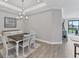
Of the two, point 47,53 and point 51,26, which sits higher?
point 51,26

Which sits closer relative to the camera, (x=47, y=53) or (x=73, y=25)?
(x=47, y=53)

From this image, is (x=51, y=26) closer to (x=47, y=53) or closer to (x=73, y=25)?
(x=47, y=53)

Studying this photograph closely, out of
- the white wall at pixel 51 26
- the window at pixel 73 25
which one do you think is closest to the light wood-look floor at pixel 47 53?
the white wall at pixel 51 26

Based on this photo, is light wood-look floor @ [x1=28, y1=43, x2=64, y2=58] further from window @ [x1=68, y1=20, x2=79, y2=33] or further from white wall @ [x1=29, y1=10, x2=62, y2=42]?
window @ [x1=68, y1=20, x2=79, y2=33]

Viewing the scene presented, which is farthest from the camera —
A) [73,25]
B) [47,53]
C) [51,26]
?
[73,25]

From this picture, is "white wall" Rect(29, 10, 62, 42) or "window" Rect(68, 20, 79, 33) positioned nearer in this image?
"white wall" Rect(29, 10, 62, 42)

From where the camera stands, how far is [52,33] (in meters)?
7.36

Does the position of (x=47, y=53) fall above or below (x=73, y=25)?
below

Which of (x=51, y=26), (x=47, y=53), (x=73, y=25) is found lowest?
(x=47, y=53)

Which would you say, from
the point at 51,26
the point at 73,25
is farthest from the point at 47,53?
the point at 73,25

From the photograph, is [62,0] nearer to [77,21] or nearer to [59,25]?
[59,25]

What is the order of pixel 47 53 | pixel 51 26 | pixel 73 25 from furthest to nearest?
pixel 73 25 → pixel 51 26 → pixel 47 53

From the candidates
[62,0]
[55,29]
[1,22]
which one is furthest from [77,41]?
[1,22]

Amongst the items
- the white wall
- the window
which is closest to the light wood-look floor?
the white wall
